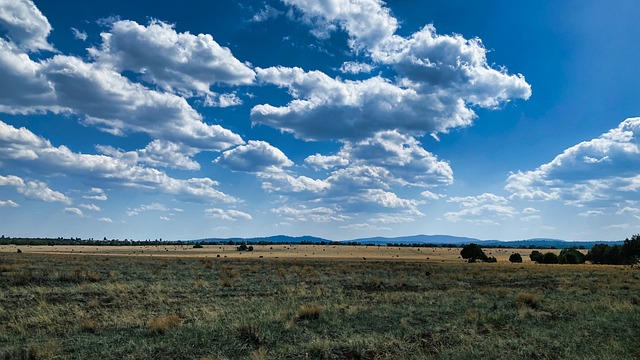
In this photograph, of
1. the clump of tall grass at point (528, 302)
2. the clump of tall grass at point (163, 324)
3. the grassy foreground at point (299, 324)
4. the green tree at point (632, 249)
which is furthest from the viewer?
the green tree at point (632, 249)

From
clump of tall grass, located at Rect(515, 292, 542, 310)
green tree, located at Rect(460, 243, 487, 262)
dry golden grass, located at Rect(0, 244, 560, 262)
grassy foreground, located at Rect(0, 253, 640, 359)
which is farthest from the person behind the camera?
dry golden grass, located at Rect(0, 244, 560, 262)

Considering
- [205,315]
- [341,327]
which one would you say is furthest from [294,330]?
[205,315]

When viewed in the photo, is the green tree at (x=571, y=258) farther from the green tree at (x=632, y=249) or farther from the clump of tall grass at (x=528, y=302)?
the clump of tall grass at (x=528, y=302)

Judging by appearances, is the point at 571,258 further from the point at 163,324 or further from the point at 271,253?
the point at 163,324

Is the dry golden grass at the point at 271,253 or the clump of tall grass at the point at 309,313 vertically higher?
the clump of tall grass at the point at 309,313

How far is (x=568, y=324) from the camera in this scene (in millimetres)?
15852

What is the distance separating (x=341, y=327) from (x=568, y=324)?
8.61m

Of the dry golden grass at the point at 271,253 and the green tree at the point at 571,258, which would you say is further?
the dry golden grass at the point at 271,253

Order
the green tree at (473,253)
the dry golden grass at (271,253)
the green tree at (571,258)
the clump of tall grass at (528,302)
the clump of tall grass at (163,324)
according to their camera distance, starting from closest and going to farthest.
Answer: the clump of tall grass at (163,324), the clump of tall grass at (528,302), the green tree at (571,258), the green tree at (473,253), the dry golden grass at (271,253)

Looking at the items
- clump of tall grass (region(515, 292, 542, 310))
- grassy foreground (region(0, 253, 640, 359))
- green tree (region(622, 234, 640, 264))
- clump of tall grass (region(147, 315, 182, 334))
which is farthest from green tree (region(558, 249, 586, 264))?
clump of tall grass (region(147, 315, 182, 334))

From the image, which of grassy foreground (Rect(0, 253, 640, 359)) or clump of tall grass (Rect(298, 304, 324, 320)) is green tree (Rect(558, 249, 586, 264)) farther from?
clump of tall grass (Rect(298, 304, 324, 320))

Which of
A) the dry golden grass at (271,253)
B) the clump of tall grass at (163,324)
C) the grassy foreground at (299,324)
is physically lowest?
the dry golden grass at (271,253)

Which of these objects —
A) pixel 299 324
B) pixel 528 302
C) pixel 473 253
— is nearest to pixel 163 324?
pixel 299 324

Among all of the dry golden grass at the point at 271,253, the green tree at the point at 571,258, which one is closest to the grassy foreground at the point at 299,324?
the dry golden grass at the point at 271,253
